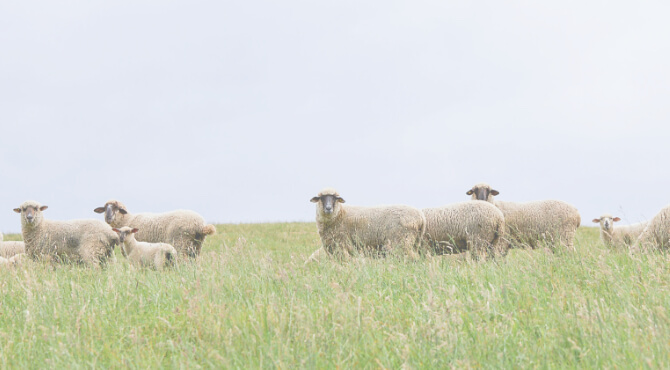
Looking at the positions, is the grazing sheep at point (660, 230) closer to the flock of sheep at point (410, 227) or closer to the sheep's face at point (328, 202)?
the flock of sheep at point (410, 227)

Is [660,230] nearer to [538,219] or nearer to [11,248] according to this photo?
[538,219]

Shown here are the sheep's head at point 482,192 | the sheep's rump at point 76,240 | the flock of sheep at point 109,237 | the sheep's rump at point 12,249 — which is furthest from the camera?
the sheep's rump at point 12,249

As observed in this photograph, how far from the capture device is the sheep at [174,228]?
516 inches

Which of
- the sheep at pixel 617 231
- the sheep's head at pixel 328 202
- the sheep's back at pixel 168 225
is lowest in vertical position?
the sheep at pixel 617 231

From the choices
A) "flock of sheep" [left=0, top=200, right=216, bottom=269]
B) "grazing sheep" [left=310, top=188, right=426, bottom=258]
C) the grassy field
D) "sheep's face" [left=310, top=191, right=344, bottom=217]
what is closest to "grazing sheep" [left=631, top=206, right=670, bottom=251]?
the grassy field

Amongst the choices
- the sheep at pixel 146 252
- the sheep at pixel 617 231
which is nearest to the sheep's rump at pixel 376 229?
the sheep at pixel 146 252

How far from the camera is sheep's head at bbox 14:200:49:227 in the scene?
1241 cm

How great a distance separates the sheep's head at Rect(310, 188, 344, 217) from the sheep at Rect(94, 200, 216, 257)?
2803mm

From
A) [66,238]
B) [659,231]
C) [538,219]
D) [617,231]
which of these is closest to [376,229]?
[538,219]

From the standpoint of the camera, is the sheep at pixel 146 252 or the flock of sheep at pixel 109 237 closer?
the sheep at pixel 146 252

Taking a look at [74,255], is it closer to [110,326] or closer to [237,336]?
[110,326]

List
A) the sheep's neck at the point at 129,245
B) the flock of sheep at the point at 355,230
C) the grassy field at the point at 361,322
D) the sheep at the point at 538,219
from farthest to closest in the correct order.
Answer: the sheep at the point at 538,219
the sheep's neck at the point at 129,245
the flock of sheep at the point at 355,230
the grassy field at the point at 361,322

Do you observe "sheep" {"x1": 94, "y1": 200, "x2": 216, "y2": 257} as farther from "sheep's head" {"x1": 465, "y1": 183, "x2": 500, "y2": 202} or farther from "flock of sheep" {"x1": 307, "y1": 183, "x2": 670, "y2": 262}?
"sheep's head" {"x1": 465, "y1": 183, "x2": 500, "y2": 202}

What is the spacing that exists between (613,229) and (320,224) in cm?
929
